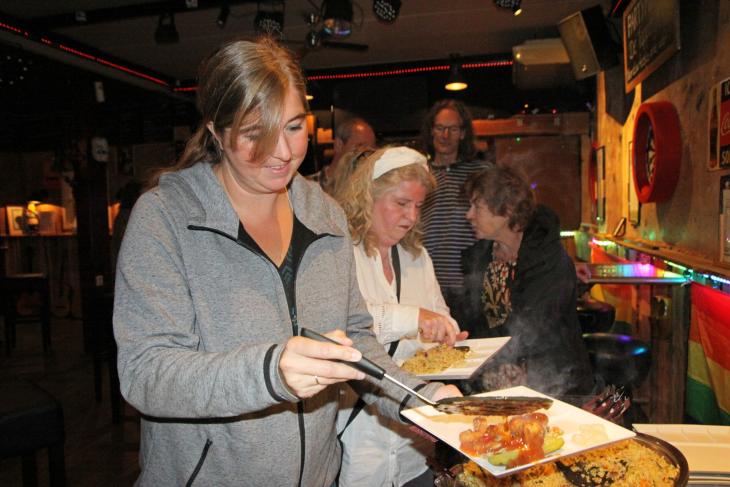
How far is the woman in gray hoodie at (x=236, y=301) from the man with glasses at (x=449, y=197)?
207 cm

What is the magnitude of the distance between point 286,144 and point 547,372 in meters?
1.75

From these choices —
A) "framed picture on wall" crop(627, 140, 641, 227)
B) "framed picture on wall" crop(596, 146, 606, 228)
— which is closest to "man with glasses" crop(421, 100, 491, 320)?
"framed picture on wall" crop(627, 140, 641, 227)

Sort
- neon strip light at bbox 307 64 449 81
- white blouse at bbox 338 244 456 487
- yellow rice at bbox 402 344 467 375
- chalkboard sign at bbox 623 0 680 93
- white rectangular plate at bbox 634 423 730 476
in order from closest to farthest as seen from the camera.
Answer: white rectangular plate at bbox 634 423 730 476 → white blouse at bbox 338 244 456 487 → yellow rice at bbox 402 344 467 375 → chalkboard sign at bbox 623 0 680 93 → neon strip light at bbox 307 64 449 81

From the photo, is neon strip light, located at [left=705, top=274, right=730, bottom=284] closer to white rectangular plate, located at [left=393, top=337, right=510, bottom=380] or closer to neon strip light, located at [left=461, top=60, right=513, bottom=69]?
white rectangular plate, located at [left=393, top=337, right=510, bottom=380]

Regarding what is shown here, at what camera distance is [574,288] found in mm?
2545

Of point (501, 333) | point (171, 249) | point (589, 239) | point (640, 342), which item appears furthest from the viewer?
point (589, 239)

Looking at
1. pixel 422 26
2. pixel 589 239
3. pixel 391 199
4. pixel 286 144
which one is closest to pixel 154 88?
pixel 422 26

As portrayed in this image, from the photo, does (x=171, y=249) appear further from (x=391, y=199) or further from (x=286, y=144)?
(x=391, y=199)

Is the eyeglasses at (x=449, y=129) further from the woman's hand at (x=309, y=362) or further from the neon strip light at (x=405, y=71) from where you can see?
the neon strip light at (x=405, y=71)

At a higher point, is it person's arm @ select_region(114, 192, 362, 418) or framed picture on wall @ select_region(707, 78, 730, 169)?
framed picture on wall @ select_region(707, 78, 730, 169)

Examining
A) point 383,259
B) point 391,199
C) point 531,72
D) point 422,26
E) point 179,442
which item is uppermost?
point 422,26

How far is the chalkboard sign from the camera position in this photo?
10.7 ft

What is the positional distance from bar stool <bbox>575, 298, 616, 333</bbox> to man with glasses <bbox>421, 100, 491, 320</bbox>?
0.93 metres

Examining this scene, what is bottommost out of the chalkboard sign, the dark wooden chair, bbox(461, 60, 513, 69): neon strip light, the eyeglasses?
the dark wooden chair
